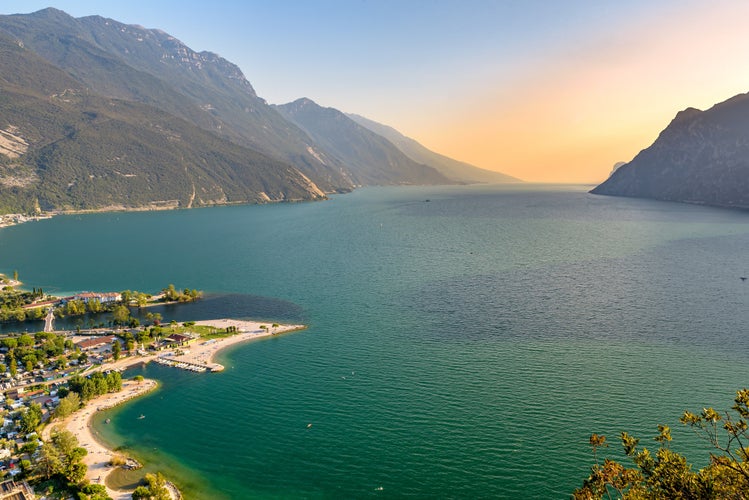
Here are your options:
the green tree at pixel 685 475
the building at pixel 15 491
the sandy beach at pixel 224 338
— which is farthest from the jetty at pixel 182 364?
the green tree at pixel 685 475

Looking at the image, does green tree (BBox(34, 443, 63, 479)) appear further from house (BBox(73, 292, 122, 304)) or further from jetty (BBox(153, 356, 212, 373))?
house (BBox(73, 292, 122, 304))

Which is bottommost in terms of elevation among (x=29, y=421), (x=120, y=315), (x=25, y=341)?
(x=29, y=421)

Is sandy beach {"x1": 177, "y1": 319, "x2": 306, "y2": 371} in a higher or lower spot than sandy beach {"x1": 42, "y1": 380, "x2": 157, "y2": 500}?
higher

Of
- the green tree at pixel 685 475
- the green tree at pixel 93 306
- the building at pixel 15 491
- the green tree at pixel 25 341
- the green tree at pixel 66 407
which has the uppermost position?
the green tree at pixel 685 475

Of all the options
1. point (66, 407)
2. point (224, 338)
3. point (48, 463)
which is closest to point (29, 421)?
point (66, 407)

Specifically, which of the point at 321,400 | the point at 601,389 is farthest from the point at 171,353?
the point at 601,389

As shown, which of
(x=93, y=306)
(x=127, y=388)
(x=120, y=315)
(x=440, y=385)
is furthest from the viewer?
(x=93, y=306)

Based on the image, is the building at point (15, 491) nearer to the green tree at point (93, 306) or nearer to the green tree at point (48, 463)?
the green tree at point (48, 463)

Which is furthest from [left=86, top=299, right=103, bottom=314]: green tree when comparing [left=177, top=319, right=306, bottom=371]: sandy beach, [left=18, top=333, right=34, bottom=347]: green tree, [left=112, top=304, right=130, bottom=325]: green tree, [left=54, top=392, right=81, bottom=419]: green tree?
[left=54, top=392, right=81, bottom=419]: green tree

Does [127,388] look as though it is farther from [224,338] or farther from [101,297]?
[101,297]

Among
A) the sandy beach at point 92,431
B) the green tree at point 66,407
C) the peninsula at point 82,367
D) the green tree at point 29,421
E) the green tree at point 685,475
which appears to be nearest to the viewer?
the green tree at point 685,475
